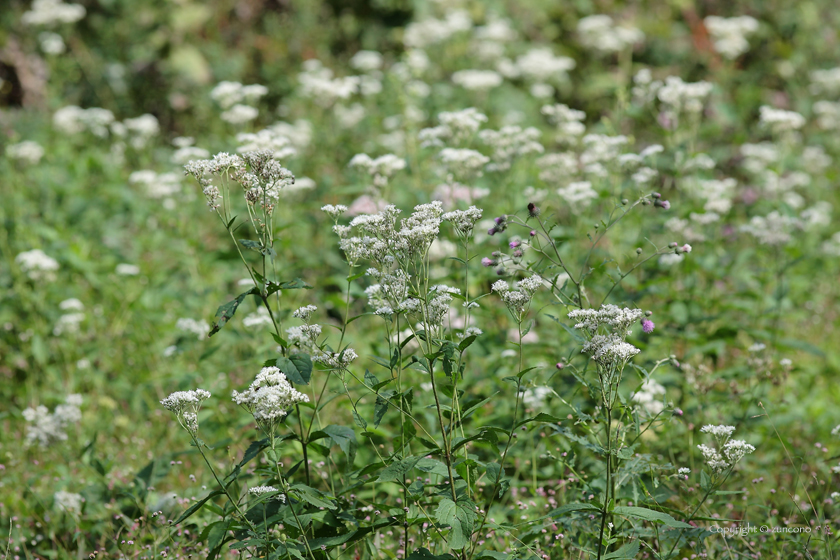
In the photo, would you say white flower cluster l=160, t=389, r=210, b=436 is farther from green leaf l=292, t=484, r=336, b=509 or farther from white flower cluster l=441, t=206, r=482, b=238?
white flower cluster l=441, t=206, r=482, b=238

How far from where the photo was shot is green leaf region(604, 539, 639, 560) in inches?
94.3

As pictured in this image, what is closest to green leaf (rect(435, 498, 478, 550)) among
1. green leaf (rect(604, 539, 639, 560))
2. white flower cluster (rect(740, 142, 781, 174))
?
green leaf (rect(604, 539, 639, 560))

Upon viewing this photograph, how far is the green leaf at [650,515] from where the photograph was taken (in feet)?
7.55

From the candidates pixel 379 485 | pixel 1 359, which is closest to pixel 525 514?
pixel 379 485

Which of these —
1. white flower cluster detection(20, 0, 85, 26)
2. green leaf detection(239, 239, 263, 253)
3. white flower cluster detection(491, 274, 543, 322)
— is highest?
white flower cluster detection(20, 0, 85, 26)

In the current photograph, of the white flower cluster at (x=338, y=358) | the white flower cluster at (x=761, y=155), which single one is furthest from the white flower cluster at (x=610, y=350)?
the white flower cluster at (x=761, y=155)

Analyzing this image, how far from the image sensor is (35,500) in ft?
12.5

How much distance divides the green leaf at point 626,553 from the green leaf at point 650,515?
0.33 feet

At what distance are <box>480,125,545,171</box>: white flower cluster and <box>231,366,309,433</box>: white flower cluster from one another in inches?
96.4

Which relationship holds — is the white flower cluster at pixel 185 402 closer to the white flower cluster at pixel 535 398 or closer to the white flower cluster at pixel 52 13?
the white flower cluster at pixel 535 398

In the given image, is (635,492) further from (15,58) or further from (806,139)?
(15,58)

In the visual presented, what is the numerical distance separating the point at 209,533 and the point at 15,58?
8.96 meters

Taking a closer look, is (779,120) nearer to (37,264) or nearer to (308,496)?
(308,496)

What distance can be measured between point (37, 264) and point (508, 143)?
10.6 feet
